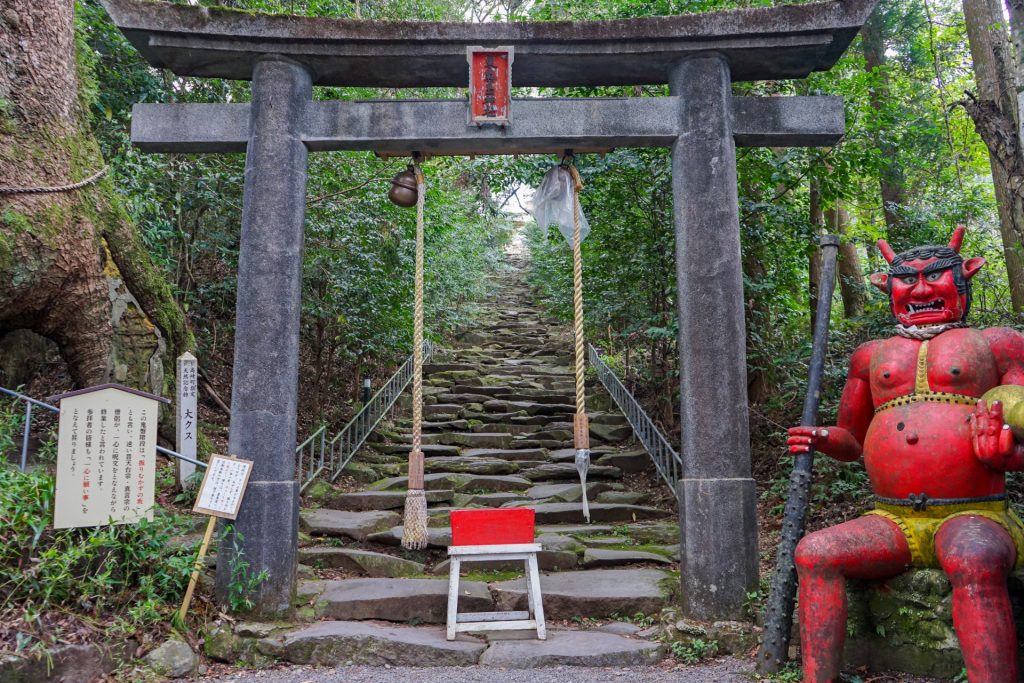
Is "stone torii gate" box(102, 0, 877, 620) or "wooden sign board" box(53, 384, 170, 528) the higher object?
"stone torii gate" box(102, 0, 877, 620)

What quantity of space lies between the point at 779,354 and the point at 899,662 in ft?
16.7

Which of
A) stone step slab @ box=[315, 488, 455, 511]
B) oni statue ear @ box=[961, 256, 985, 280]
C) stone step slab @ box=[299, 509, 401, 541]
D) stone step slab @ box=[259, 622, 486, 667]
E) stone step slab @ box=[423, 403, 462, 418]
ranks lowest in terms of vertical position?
stone step slab @ box=[259, 622, 486, 667]

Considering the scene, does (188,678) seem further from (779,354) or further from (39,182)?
(779,354)

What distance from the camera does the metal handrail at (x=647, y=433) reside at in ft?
25.4

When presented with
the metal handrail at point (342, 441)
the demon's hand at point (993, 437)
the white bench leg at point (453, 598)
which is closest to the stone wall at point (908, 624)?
the demon's hand at point (993, 437)

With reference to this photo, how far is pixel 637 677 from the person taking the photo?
4086mm

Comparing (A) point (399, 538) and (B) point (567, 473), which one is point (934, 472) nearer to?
(A) point (399, 538)

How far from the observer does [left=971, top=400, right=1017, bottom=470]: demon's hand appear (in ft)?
11.1

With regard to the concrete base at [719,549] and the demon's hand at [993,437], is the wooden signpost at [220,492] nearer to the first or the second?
the concrete base at [719,549]

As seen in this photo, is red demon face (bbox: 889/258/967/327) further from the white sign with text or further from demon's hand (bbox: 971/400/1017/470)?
the white sign with text

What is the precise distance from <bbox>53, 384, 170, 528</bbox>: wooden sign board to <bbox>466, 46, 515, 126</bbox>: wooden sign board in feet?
9.65

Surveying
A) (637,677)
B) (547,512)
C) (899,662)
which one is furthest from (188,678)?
(899,662)

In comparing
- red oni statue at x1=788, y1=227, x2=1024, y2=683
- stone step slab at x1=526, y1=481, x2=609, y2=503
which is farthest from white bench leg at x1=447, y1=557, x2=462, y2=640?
stone step slab at x1=526, y1=481, x2=609, y2=503

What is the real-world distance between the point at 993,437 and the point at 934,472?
1.12 feet
